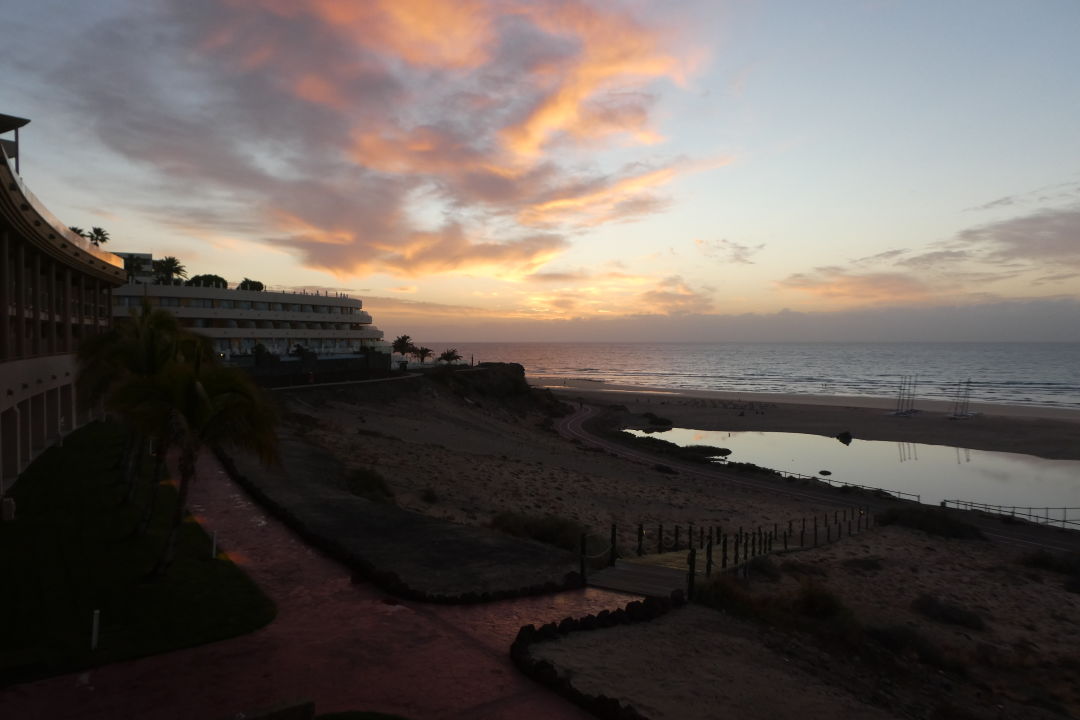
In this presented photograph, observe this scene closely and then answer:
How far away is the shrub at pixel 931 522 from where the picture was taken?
29797 millimetres

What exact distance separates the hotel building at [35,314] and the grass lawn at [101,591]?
A: 3175 millimetres

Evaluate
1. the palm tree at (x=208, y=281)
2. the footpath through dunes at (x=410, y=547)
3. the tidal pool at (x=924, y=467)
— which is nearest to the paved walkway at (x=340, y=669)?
the footpath through dunes at (x=410, y=547)

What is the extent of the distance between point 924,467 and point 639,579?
45.0 metres

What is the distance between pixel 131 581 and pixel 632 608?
33.5 ft

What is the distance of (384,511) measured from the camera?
19516 mm

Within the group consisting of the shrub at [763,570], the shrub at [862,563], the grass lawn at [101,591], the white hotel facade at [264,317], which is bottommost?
the shrub at [862,563]

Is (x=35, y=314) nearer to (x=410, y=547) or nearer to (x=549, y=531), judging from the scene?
(x=410, y=547)

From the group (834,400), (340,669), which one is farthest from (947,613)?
(834,400)

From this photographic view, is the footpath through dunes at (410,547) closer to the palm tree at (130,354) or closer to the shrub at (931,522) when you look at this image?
the palm tree at (130,354)

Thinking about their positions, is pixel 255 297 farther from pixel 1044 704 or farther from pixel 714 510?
pixel 1044 704

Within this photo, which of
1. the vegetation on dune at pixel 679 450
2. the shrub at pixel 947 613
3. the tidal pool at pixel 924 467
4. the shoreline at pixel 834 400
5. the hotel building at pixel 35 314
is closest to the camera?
the shrub at pixel 947 613

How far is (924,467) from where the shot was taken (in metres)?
49.8

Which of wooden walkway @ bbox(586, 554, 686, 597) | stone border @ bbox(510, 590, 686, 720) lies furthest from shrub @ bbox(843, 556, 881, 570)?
stone border @ bbox(510, 590, 686, 720)

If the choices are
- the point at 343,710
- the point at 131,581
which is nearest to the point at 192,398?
the point at 131,581
